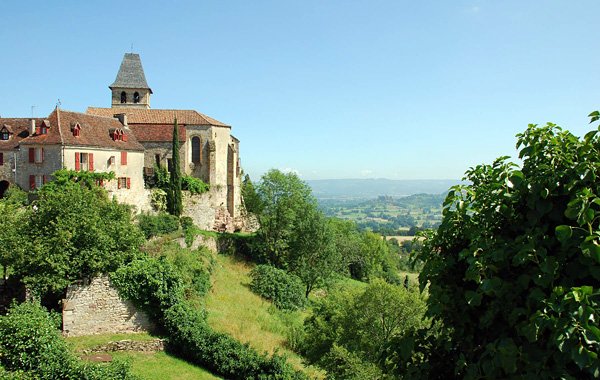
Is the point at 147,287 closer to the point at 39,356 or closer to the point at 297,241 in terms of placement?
the point at 39,356

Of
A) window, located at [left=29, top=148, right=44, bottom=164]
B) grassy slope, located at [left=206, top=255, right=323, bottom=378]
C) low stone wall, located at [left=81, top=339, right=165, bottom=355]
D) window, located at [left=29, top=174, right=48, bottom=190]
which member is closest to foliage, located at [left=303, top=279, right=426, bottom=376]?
grassy slope, located at [left=206, top=255, right=323, bottom=378]

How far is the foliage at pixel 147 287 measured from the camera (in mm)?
20328

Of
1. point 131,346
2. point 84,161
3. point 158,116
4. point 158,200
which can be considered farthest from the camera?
point 158,116

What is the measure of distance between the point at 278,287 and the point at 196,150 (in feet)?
57.3

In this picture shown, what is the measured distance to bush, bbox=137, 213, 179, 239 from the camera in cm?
3319

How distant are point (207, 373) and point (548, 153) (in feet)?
56.3

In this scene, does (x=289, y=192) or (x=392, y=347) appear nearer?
(x=392, y=347)

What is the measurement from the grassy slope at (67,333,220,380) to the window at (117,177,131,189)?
1785 cm

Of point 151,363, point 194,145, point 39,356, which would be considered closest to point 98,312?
point 151,363

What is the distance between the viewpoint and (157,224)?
34.3 m

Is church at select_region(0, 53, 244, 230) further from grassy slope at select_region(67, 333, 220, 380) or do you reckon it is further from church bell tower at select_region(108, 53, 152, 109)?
grassy slope at select_region(67, 333, 220, 380)

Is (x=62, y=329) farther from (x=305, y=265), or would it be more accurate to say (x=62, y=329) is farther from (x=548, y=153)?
(x=305, y=265)

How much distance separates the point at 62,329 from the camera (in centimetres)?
1977

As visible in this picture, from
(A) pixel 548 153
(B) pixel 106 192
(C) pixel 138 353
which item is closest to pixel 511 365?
(A) pixel 548 153
